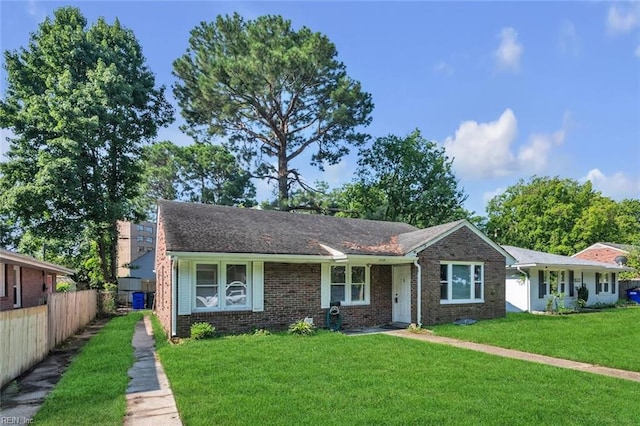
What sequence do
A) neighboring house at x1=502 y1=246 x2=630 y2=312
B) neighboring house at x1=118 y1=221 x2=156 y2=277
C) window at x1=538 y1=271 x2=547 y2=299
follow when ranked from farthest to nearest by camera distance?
neighboring house at x1=118 y1=221 x2=156 y2=277 < window at x1=538 y1=271 x2=547 y2=299 < neighboring house at x1=502 y1=246 x2=630 y2=312

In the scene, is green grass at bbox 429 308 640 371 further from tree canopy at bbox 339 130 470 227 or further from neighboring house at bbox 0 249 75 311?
tree canopy at bbox 339 130 470 227

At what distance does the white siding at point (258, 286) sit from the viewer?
13617 mm

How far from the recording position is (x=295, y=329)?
515 inches

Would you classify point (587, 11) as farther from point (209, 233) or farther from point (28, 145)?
point (28, 145)

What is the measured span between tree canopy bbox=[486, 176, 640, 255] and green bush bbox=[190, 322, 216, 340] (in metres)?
36.6

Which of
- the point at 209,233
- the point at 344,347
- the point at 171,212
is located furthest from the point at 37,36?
the point at 344,347

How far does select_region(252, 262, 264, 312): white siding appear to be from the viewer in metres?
13.6

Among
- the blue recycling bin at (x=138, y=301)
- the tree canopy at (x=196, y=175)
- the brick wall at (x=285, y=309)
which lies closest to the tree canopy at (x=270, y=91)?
the tree canopy at (x=196, y=175)

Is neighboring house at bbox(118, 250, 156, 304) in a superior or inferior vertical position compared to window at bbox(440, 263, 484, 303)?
inferior

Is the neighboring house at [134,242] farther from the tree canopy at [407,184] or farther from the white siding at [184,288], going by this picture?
the white siding at [184,288]

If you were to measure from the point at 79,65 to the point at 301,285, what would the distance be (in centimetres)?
1913

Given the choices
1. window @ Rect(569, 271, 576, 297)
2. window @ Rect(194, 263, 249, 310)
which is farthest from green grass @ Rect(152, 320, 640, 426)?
window @ Rect(569, 271, 576, 297)

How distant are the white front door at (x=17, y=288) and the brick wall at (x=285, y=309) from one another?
6.13 m

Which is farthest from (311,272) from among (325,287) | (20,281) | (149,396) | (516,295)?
(516,295)
